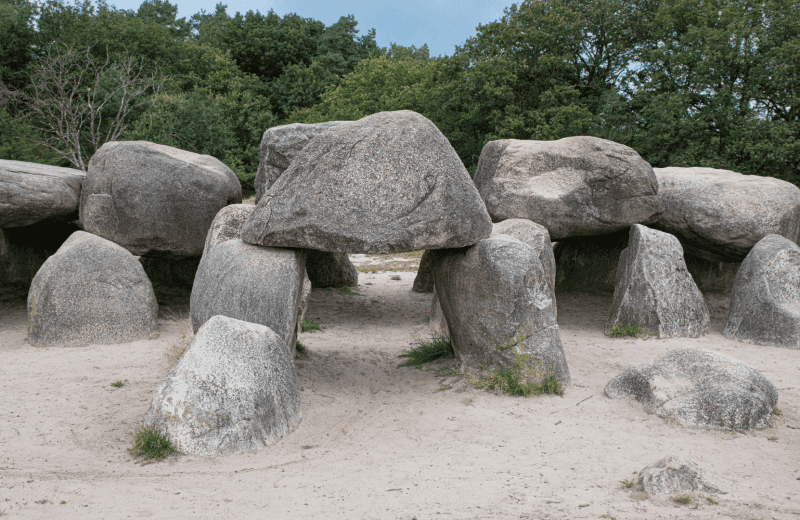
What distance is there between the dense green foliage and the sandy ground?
11.5 meters

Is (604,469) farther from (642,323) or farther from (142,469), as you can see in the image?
(642,323)

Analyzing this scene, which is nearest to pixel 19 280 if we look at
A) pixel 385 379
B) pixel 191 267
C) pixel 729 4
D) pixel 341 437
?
pixel 191 267

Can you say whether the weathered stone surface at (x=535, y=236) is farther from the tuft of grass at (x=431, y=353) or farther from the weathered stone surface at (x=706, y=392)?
the weathered stone surface at (x=706, y=392)

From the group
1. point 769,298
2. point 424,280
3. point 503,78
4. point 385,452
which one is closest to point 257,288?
point 385,452

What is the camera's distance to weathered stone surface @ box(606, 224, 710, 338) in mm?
8391

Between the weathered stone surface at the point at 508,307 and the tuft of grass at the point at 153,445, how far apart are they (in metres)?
3.04

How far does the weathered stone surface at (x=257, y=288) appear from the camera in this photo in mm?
5746

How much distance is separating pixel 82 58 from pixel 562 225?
19198 mm

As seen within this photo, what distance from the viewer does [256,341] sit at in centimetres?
491

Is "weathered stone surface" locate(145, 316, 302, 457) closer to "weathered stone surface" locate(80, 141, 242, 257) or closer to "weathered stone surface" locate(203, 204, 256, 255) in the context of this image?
"weathered stone surface" locate(203, 204, 256, 255)

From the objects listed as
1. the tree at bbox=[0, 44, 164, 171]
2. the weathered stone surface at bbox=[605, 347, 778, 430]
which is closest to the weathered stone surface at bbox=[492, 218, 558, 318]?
the weathered stone surface at bbox=[605, 347, 778, 430]

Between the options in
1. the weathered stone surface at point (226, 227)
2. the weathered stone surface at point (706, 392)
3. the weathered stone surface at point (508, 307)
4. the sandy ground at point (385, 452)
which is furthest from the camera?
the weathered stone surface at point (226, 227)

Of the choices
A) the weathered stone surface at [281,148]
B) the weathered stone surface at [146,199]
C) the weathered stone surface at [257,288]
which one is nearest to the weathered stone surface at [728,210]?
the weathered stone surface at [281,148]

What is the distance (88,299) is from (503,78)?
16654 mm
